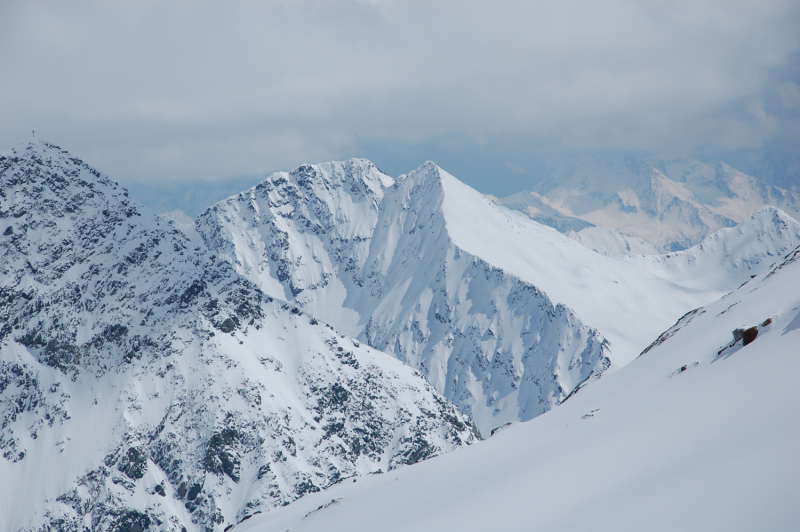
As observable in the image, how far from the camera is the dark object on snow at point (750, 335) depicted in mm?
40250

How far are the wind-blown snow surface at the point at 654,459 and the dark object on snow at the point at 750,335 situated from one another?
0.54 metres

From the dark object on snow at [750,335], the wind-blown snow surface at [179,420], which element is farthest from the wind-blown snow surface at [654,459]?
the wind-blown snow surface at [179,420]

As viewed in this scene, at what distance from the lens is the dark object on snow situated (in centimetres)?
4025

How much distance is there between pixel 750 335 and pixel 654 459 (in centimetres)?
1701

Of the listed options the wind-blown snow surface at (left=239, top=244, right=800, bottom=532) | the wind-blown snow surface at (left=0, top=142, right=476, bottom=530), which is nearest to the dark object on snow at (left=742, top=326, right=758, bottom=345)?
the wind-blown snow surface at (left=239, top=244, right=800, bottom=532)

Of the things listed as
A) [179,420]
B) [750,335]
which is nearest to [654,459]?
[750,335]

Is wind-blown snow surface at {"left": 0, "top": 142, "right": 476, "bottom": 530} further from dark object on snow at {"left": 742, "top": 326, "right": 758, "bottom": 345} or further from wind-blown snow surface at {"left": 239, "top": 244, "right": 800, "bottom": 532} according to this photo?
dark object on snow at {"left": 742, "top": 326, "right": 758, "bottom": 345}

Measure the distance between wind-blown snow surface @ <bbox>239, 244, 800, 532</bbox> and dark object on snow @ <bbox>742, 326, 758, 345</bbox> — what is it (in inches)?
21.3

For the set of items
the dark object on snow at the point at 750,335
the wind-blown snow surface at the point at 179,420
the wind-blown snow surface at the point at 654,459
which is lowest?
the wind-blown snow surface at the point at 654,459

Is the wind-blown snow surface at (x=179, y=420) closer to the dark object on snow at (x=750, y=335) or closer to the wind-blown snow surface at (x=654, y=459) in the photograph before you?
the wind-blown snow surface at (x=654, y=459)

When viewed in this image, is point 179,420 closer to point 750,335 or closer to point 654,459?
point 750,335

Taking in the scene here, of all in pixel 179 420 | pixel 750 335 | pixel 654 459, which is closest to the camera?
pixel 654 459

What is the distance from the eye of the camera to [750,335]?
40406mm

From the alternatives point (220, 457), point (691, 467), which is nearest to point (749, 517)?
point (691, 467)
